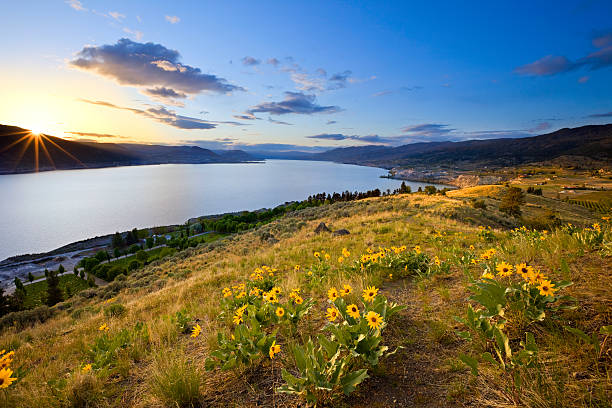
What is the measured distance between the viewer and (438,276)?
4.41 meters

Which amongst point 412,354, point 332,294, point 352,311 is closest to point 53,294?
point 332,294

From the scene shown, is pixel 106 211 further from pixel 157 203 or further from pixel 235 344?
pixel 235 344

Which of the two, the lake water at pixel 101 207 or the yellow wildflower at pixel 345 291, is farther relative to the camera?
the lake water at pixel 101 207

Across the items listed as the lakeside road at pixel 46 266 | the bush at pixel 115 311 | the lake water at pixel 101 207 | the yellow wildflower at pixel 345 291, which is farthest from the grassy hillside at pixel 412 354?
the lake water at pixel 101 207

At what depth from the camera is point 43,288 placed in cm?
3972

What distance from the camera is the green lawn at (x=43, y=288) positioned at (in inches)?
1393

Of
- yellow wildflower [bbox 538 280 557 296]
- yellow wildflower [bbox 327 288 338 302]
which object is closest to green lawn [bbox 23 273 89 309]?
yellow wildflower [bbox 327 288 338 302]

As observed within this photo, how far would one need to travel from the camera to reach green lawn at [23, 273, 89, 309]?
35.4 metres

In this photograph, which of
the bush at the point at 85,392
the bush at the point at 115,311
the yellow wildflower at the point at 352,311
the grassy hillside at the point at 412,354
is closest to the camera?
the grassy hillside at the point at 412,354

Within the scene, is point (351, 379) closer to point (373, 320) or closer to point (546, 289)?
point (373, 320)

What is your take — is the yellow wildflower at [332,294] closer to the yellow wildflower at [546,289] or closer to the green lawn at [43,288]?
the yellow wildflower at [546,289]

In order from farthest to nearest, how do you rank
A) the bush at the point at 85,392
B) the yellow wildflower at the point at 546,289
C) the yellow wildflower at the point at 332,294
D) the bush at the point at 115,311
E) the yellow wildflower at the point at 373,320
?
the bush at the point at 115,311 → the yellow wildflower at the point at 332,294 → the bush at the point at 85,392 → the yellow wildflower at the point at 373,320 → the yellow wildflower at the point at 546,289

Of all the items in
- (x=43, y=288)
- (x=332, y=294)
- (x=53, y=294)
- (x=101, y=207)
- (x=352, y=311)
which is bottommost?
(x=43, y=288)

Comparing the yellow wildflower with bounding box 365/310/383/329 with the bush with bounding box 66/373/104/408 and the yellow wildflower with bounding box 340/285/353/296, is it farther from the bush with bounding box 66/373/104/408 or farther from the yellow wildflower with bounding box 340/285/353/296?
the bush with bounding box 66/373/104/408
